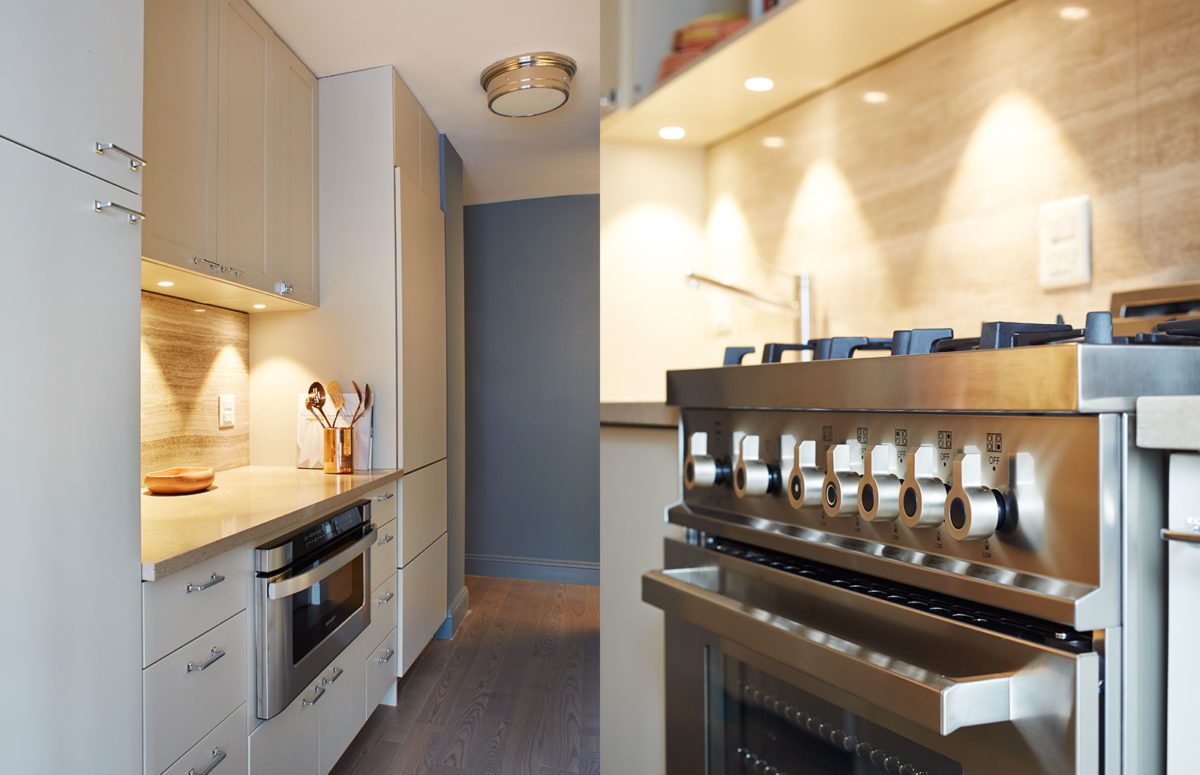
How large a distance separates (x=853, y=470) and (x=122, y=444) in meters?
1.24

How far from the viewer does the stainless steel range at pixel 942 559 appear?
0.46m

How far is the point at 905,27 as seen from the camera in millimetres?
1053

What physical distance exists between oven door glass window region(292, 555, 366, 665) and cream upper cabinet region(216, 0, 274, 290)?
99 cm

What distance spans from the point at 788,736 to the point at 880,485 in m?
0.35

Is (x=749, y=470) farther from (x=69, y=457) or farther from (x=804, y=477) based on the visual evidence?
(x=69, y=457)

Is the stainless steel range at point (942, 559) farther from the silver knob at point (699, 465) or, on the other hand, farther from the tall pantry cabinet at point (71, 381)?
the tall pantry cabinet at point (71, 381)

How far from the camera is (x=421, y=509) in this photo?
2908 mm

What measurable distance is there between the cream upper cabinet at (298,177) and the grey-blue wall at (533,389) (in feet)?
6.08

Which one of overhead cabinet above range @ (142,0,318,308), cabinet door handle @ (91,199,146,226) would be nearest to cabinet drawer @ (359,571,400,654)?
overhead cabinet above range @ (142,0,318,308)

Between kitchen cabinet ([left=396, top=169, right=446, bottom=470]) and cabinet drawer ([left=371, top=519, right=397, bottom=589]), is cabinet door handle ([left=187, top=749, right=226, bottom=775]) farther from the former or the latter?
kitchen cabinet ([left=396, top=169, right=446, bottom=470])

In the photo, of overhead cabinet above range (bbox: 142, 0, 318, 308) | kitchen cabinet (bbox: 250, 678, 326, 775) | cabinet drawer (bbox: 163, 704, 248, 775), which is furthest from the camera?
overhead cabinet above range (bbox: 142, 0, 318, 308)

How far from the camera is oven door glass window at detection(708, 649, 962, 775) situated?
63 centimetres

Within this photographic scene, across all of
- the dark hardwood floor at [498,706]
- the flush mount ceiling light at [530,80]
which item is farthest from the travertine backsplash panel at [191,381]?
the flush mount ceiling light at [530,80]

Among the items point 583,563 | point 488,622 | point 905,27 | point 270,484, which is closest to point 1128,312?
point 905,27
